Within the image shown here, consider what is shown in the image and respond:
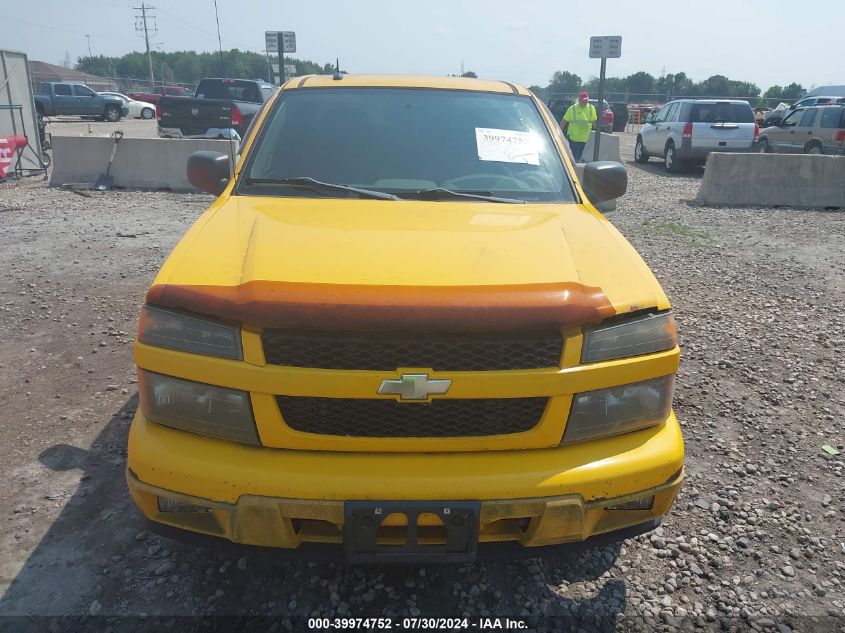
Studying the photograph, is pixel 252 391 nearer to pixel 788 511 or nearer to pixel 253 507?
pixel 253 507

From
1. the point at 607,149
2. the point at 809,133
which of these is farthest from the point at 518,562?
the point at 809,133

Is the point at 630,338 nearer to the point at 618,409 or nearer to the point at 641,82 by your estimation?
the point at 618,409

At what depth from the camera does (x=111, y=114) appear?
108 ft

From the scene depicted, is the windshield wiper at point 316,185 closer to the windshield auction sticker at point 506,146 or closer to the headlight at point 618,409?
the windshield auction sticker at point 506,146

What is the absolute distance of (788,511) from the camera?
3.04 m

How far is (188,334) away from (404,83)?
2260 mm

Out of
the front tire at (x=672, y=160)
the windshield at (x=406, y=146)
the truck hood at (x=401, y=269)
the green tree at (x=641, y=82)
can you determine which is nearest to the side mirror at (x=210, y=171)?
the windshield at (x=406, y=146)

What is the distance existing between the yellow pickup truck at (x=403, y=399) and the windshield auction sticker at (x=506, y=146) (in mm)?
1085

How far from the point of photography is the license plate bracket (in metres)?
1.93

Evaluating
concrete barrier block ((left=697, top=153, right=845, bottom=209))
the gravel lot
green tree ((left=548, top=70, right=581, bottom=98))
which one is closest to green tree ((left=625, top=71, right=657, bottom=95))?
green tree ((left=548, top=70, right=581, bottom=98))

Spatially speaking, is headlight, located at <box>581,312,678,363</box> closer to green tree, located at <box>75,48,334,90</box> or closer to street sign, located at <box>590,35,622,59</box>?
street sign, located at <box>590,35,622,59</box>

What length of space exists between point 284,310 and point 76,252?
6.36 meters

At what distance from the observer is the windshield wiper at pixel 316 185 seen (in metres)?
2.97

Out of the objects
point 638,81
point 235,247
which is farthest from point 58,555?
point 638,81
